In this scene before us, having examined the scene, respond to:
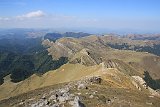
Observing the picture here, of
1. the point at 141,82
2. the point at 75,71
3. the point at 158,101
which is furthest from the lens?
the point at 75,71

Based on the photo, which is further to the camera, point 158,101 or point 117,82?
point 117,82

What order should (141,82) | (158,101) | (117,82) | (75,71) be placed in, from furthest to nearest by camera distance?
(75,71) < (141,82) < (117,82) < (158,101)

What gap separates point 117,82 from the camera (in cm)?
12106

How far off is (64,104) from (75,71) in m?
124

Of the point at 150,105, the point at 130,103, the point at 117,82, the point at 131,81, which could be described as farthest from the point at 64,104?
the point at 131,81

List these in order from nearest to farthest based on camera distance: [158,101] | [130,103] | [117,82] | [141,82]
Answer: [130,103] → [158,101] → [117,82] → [141,82]

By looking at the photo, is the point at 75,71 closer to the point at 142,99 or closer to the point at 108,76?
the point at 108,76

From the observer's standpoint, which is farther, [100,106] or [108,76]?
[108,76]

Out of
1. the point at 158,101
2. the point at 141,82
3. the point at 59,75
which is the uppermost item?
the point at 158,101

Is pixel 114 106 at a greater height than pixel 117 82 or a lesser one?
greater

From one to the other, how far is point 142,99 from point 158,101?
4.28 meters

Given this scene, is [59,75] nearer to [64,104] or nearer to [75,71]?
[75,71]

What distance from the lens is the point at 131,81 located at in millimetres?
128250

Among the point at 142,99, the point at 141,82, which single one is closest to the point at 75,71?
the point at 141,82
